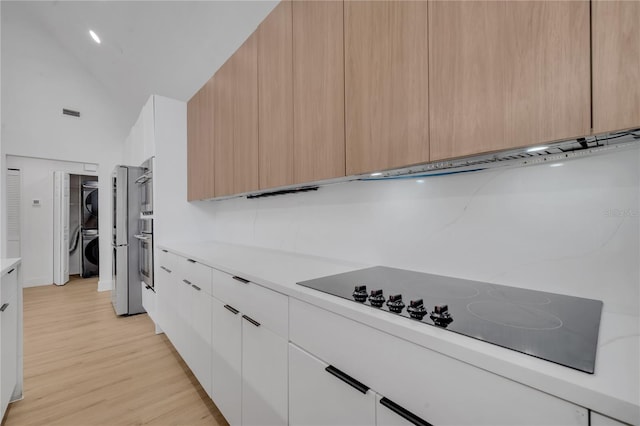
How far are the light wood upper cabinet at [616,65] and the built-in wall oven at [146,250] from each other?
3185 millimetres

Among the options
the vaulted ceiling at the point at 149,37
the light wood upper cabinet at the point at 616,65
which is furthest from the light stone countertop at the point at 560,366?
the vaulted ceiling at the point at 149,37

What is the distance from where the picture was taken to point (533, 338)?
23.3 inches

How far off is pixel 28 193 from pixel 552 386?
674 cm

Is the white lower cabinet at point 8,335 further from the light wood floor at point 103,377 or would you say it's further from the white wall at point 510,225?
the white wall at point 510,225

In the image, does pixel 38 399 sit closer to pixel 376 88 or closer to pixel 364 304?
pixel 364 304

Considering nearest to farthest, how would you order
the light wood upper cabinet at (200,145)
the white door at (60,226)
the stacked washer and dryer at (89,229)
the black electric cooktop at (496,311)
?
1. the black electric cooktop at (496,311)
2. the light wood upper cabinet at (200,145)
3. the white door at (60,226)
4. the stacked washer and dryer at (89,229)

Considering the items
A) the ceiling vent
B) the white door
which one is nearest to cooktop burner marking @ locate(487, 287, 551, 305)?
the ceiling vent

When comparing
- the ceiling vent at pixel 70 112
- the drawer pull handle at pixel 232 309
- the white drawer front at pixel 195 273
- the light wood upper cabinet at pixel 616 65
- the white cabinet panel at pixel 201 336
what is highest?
the ceiling vent at pixel 70 112

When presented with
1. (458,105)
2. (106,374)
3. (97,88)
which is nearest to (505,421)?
(458,105)

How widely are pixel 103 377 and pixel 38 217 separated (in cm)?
441

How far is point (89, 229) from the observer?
17.8 ft

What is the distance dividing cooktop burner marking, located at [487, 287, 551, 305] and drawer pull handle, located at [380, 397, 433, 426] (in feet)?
1.49

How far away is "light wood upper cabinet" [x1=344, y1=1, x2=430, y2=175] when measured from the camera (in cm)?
93

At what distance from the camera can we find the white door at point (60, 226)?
4.70 m
